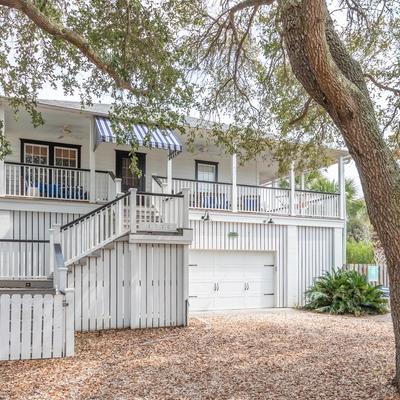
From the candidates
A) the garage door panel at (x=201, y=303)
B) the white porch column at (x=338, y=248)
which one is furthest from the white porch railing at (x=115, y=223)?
the white porch column at (x=338, y=248)

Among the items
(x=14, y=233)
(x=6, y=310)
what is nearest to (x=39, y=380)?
(x=6, y=310)

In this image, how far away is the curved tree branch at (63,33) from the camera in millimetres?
7629

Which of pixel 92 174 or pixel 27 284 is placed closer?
pixel 27 284

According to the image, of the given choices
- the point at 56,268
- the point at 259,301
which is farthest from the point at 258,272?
the point at 56,268

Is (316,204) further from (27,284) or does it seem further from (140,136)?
(27,284)

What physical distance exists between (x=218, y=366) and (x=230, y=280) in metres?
8.84

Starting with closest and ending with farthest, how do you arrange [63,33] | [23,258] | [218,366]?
1. [218,366]
2. [63,33]
3. [23,258]

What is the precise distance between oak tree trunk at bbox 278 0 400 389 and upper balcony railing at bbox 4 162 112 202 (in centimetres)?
951

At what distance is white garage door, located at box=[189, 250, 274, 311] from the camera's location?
1598 cm

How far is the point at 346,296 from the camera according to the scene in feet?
50.2

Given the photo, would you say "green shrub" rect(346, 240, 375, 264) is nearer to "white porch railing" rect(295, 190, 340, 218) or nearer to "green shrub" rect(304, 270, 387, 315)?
"white porch railing" rect(295, 190, 340, 218)

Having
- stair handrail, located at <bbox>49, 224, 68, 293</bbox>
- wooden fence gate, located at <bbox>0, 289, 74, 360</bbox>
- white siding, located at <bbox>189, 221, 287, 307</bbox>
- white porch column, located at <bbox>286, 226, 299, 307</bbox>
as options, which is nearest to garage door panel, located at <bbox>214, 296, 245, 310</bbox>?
white siding, located at <bbox>189, 221, 287, 307</bbox>

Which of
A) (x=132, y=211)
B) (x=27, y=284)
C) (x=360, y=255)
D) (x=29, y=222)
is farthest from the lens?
(x=360, y=255)

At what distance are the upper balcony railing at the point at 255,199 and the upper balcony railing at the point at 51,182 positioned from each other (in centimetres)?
212
